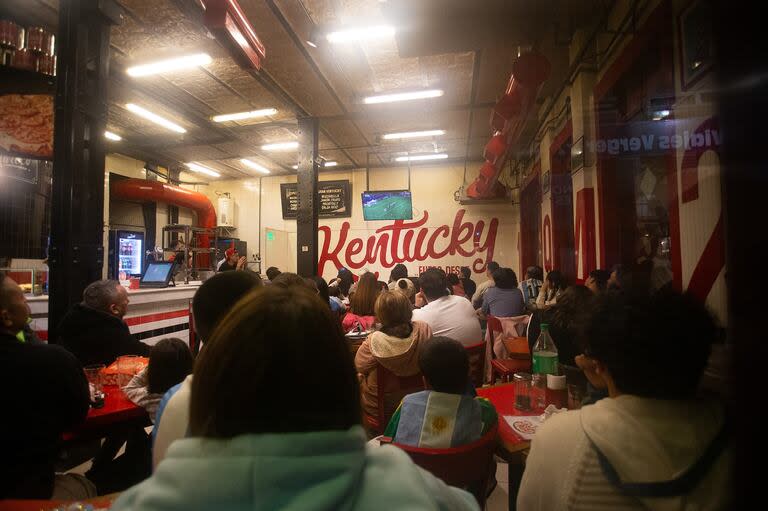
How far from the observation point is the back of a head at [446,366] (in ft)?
5.50

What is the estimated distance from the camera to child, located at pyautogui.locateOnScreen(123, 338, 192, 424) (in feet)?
6.54

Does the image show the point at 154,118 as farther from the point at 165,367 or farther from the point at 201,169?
the point at 165,367

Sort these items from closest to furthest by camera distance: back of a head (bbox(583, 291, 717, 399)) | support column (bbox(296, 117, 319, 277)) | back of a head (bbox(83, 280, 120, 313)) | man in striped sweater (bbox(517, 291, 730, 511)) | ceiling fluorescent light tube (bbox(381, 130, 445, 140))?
1. man in striped sweater (bbox(517, 291, 730, 511))
2. back of a head (bbox(583, 291, 717, 399))
3. back of a head (bbox(83, 280, 120, 313))
4. support column (bbox(296, 117, 319, 277))
5. ceiling fluorescent light tube (bbox(381, 130, 445, 140))

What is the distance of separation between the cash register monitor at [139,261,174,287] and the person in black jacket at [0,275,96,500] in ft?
12.4

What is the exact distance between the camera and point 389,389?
96.9 inches

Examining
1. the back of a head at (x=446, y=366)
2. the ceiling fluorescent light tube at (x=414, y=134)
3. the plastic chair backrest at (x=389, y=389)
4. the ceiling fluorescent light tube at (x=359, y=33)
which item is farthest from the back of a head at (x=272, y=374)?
the ceiling fluorescent light tube at (x=414, y=134)

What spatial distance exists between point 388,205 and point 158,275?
176 inches

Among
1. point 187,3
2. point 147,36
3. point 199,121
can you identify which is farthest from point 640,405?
point 199,121

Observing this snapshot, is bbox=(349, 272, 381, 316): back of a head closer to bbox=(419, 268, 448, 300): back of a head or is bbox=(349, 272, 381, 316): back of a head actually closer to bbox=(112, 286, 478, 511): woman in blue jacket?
bbox=(419, 268, 448, 300): back of a head

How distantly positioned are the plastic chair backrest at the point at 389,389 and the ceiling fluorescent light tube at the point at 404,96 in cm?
412

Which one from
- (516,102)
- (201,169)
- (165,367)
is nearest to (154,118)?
(201,169)

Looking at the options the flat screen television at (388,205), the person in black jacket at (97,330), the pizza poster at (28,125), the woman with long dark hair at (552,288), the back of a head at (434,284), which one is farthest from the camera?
the flat screen television at (388,205)

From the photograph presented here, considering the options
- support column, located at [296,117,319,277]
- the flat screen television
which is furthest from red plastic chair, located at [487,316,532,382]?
the flat screen television

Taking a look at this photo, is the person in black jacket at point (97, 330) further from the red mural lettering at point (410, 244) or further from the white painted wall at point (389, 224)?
the red mural lettering at point (410, 244)
